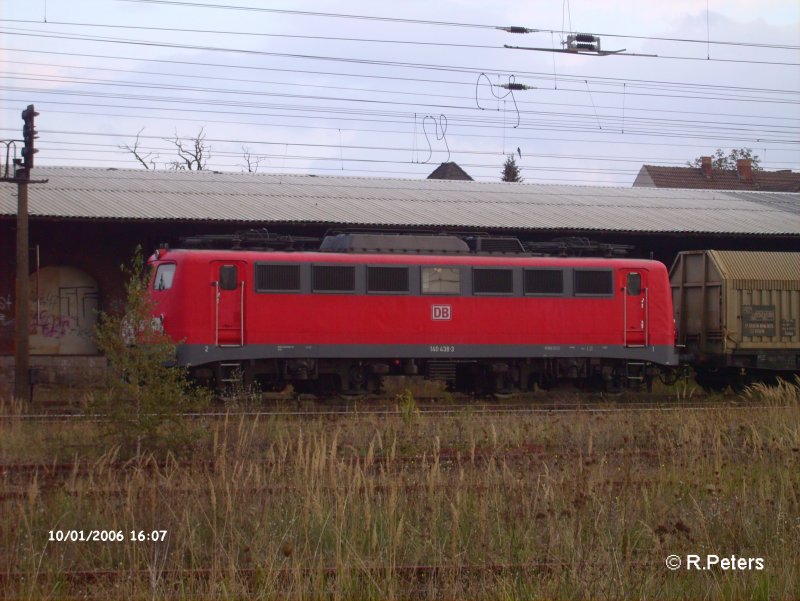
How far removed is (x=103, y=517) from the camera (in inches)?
345

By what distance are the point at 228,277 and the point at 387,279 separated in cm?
340

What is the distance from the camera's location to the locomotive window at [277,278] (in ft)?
65.8

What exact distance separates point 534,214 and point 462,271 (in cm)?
887

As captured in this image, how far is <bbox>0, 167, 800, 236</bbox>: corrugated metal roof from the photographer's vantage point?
1022 inches

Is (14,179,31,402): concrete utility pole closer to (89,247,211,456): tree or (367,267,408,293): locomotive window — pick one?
(367,267,408,293): locomotive window

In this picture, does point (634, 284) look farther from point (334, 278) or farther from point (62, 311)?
point (62, 311)

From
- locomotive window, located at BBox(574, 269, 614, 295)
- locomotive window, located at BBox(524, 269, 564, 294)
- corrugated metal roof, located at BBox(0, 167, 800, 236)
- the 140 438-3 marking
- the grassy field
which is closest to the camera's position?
the grassy field

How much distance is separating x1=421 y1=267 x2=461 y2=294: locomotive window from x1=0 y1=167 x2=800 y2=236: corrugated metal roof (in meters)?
5.11

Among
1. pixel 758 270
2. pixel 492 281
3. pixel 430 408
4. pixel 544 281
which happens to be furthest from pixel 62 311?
pixel 758 270

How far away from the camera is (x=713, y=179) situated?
2576 inches

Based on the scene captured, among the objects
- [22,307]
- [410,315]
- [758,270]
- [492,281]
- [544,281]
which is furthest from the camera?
[758,270]

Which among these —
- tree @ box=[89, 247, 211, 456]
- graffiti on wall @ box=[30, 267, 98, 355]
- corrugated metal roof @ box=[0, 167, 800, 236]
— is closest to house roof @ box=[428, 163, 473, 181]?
corrugated metal roof @ box=[0, 167, 800, 236]

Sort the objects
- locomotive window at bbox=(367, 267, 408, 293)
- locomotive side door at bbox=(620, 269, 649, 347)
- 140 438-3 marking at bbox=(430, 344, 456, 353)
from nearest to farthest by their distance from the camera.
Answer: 1. locomotive window at bbox=(367, 267, 408, 293)
2. 140 438-3 marking at bbox=(430, 344, 456, 353)
3. locomotive side door at bbox=(620, 269, 649, 347)

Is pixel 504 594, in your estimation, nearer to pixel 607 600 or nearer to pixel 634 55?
pixel 607 600
